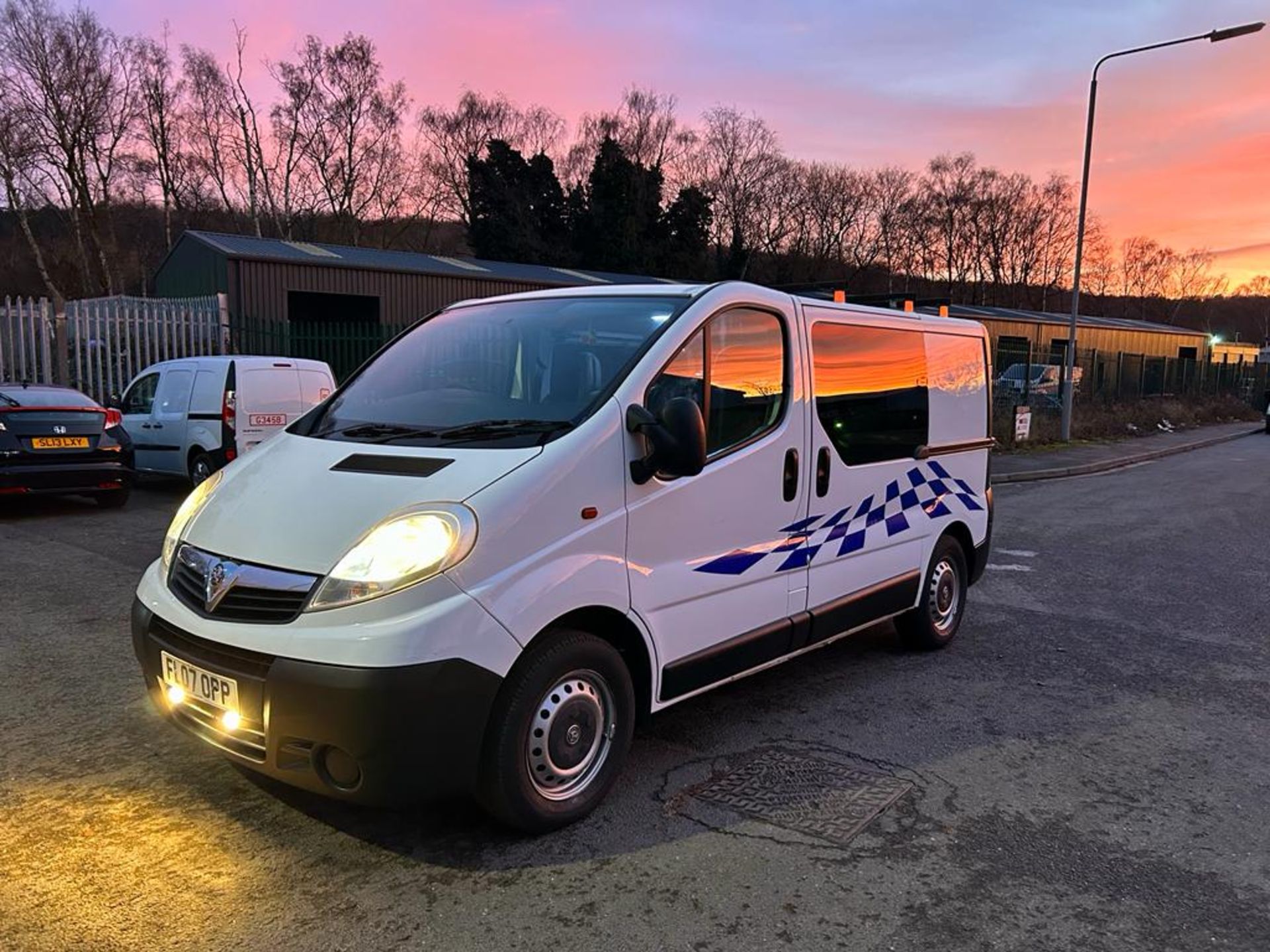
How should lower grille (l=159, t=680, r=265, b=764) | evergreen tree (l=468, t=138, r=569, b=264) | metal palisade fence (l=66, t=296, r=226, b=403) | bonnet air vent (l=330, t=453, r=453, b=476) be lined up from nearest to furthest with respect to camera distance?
lower grille (l=159, t=680, r=265, b=764) → bonnet air vent (l=330, t=453, r=453, b=476) → metal palisade fence (l=66, t=296, r=226, b=403) → evergreen tree (l=468, t=138, r=569, b=264)

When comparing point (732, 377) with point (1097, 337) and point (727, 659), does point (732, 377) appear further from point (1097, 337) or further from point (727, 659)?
point (1097, 337)

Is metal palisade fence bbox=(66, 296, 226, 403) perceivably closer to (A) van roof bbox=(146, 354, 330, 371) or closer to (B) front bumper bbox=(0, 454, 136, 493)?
(A) van roof bbox=(146, 354, 330, 371)

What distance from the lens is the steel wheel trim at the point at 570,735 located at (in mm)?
3080

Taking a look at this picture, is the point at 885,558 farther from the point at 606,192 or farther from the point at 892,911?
the point at 606,192

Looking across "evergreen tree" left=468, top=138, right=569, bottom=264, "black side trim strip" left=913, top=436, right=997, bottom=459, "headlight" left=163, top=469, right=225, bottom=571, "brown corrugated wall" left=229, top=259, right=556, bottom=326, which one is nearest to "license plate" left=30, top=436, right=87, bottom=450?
"headlight" left=163, top=469, right=225, bottom=571

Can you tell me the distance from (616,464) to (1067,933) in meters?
2.06

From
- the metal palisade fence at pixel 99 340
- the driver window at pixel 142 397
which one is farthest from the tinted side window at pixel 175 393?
the metal palisade fence at pixel 99 340

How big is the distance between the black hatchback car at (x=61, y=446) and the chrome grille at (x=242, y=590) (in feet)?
23.9

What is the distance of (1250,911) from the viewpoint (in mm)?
2820

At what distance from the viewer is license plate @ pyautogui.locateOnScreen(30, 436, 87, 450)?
9.05 m

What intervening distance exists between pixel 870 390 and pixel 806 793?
212 cm

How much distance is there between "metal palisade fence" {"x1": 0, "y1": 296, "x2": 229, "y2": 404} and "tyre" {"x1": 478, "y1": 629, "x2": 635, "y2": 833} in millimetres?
12802

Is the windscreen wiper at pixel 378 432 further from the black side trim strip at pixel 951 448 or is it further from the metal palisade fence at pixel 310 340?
the metal palisade fence at pixel 310 340

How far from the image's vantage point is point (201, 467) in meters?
10.7
